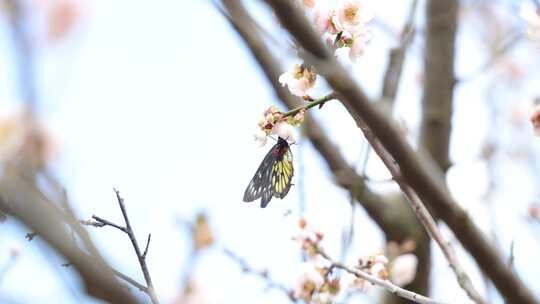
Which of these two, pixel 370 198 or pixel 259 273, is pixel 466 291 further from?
pixel 370 198

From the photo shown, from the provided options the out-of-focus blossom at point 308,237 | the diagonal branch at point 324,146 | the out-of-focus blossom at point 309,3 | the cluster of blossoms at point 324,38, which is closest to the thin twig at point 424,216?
the cluster of blossoms at point 324,38

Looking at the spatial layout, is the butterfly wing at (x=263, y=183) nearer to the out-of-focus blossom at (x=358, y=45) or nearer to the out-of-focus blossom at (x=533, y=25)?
the out-of-focus blossom at (x=358, y=45)

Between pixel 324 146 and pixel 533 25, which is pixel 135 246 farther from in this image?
pixel 324 146

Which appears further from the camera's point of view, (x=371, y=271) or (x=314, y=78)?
(x=371, y=271)

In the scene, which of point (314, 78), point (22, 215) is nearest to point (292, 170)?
point (314, 78)

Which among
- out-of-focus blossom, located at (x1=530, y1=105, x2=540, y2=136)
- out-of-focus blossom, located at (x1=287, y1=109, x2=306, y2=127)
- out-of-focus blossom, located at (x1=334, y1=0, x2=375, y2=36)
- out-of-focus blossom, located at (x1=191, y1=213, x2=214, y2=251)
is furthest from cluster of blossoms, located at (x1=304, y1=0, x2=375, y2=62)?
out-of-focus blossom, located at (x1=191, y1=213, x2=214, y2=251)

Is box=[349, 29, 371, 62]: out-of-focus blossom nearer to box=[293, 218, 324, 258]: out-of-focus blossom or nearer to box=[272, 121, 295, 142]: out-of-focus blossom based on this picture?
box=[272, 121, 295, 142]: out-of-focus blossom
